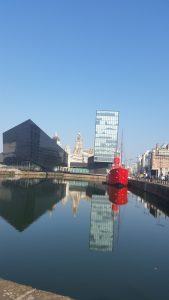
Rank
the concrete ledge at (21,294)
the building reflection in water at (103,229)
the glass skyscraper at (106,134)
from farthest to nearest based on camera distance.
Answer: the glass skyscraper at (106,134) < the building reflection in water at (103,229) < the concrete ledge at (21,294)

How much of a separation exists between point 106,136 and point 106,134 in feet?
3.05

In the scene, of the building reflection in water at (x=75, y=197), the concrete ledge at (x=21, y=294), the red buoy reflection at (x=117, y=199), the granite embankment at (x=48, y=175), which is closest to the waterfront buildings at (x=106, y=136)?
the granite embankment at (x=48, y=175)

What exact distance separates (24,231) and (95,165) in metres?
158

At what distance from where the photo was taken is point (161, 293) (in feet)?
46.0

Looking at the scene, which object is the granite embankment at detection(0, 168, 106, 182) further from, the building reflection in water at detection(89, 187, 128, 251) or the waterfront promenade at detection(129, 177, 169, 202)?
the building reflection in water at detection(89, 187, 128, 251)

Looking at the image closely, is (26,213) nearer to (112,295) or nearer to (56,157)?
(112,295)

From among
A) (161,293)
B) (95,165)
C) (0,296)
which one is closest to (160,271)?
(161,293)

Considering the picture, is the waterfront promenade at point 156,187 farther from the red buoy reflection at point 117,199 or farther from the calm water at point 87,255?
the calm water at point 87,255

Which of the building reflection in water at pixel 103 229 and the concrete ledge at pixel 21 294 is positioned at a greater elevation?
the concrete ledge at pixel 21 294

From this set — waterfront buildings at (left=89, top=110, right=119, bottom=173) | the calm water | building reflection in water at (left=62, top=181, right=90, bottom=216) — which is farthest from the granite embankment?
the calm water

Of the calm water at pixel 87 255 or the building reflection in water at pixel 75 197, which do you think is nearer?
the calm water at pixel 87 255

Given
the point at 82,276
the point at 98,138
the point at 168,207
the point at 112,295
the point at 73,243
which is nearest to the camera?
the point at 112,295

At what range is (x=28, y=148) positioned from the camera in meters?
161

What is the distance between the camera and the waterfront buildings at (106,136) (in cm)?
17350
